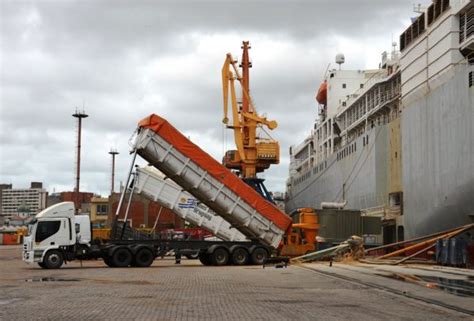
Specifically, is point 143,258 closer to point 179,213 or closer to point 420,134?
point 179,213

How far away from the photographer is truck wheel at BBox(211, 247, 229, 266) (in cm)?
2712

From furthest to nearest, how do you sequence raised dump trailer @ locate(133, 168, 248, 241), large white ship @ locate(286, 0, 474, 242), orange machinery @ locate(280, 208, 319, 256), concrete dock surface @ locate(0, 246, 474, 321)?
orange machinery @ locate(280, 208, 319, 256), raised dump trailer @ locate(133, 168, 248, 241), large white ship @ locate(286, 0, 474, 242), concrete dock surface @ locate(0, 246, 474, 321)

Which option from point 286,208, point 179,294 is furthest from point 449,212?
point 286,208

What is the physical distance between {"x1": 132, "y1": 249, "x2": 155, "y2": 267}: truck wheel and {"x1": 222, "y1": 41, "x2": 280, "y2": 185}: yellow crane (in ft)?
87.6

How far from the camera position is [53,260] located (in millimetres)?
24703

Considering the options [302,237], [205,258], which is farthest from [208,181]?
[302,237]

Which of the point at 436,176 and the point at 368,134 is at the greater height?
the point at 368,134

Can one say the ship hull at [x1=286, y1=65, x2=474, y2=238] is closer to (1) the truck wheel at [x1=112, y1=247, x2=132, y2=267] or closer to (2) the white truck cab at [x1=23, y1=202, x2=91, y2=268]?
(1) the truck wheel at [x1=112, y1=247, x2=132, y2=267]

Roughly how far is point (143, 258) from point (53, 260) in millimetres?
3674

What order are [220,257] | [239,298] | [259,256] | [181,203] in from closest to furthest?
1. [239,298]
2. [220,257]
3. [259,256]
4. [181,203]

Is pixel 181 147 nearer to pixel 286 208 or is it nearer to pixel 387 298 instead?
pixel 387 298

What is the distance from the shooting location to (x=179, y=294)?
13.7 m

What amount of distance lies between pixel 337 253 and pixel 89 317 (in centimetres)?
1902

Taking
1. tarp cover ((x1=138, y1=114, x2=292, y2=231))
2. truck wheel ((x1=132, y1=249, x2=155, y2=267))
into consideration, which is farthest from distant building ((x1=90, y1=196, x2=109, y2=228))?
truck wheel ((x1=132, y1=249, x2=155, y2=267))
